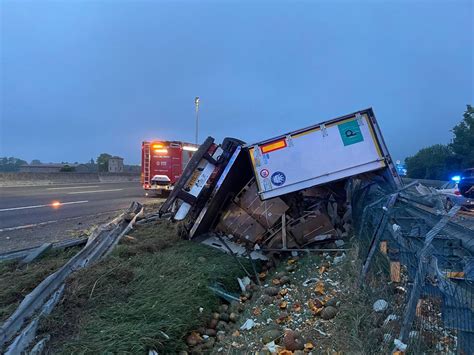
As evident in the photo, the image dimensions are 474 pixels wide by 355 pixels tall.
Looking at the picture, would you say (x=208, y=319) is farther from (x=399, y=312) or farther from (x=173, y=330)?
(x=399, y=312)

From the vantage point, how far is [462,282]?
7.31 feet

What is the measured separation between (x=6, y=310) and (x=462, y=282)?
4300 millimetres

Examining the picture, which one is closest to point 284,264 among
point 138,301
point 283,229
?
point 283,229

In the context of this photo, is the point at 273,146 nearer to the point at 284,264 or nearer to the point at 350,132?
the point at 350,132

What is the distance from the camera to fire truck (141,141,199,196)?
66.0 feet

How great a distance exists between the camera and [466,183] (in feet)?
49.8

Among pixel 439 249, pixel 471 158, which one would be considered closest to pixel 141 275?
pixel 439 249

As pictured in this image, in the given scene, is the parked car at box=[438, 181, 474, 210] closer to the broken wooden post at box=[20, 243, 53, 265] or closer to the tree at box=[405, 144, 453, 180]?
the broken wooden post at box=[20, 243, 53, 265]

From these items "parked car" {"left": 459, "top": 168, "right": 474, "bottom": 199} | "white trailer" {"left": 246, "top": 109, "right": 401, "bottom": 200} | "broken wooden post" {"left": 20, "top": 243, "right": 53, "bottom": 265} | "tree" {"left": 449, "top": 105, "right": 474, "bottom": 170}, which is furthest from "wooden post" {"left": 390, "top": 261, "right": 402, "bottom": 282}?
"tree" {"left": 449, "top": 105, "right": 474, "bottom": 170}

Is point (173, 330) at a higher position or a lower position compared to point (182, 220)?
lower

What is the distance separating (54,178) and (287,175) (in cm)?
2628

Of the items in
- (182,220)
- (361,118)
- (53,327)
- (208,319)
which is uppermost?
(361,118)

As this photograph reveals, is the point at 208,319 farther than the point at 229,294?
No

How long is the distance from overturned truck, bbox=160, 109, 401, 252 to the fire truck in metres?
12.8
